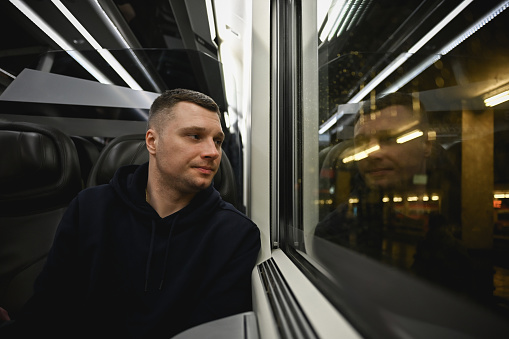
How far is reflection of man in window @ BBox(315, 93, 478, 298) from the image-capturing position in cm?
32

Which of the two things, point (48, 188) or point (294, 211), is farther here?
point (48, 188)

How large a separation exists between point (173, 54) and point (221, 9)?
102 centimetres

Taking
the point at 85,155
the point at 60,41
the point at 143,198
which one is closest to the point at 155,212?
the point at 143,198

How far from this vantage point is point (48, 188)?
4.53ft

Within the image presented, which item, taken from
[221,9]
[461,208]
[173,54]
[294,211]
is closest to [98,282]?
[294,211]

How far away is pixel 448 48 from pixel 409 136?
0.14m

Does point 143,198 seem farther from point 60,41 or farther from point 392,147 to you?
point 60,41

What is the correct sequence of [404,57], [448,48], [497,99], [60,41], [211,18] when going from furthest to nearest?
[60,41] → [211,18] → [404,57] → [448,48] → [497,99]

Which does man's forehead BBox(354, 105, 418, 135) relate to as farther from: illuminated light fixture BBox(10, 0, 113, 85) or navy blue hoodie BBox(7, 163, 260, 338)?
illuminated light fixture BBox(10, 0, 113, 85)

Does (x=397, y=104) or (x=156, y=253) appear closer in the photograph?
(x=397, y=104)

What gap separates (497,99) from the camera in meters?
0.30

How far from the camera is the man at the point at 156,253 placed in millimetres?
957

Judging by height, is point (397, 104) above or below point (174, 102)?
below

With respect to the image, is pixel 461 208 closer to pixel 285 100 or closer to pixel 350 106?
pixel 350 106
